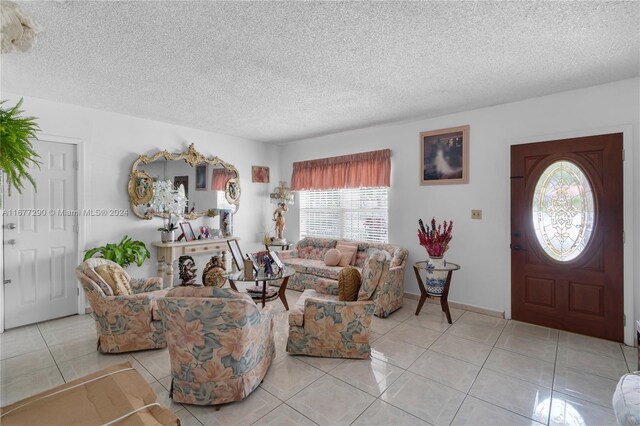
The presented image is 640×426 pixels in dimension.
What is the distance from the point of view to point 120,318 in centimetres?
277

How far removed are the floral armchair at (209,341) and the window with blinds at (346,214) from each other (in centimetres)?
317

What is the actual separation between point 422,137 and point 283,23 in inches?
113

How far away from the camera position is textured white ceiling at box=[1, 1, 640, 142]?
1977 mm

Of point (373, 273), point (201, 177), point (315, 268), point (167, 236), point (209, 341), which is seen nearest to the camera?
point (209, 341)

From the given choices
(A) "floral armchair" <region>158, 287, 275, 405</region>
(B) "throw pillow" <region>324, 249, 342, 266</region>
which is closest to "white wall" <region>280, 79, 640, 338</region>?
(B) "throw pillow" <region>324, 249, 342, 266</region>

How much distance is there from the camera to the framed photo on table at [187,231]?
4.66 m

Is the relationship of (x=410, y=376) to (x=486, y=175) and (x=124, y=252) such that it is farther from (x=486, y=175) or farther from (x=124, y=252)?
(x=124, y=252)

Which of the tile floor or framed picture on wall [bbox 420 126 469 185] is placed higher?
framed picture on wall [bbox 420 126 469 185]

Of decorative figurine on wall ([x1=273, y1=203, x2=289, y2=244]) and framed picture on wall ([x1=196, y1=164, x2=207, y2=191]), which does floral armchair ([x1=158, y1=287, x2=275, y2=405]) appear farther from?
decorative figurine on wall ([x1=273, y1=203, x2=289, y2=244])

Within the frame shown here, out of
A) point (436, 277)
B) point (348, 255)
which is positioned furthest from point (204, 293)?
point (348, 255)

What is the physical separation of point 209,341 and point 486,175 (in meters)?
3.63

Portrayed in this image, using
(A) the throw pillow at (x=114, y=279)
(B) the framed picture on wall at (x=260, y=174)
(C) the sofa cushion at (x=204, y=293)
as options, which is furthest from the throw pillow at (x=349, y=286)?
(B) the framed picture on wall at (x=260, y=174)

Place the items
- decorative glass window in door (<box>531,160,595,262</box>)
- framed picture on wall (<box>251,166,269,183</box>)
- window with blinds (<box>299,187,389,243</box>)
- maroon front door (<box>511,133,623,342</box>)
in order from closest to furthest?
maroon front door (<box>511,133,623,342</box>), decorative glass window in door (<box>531,160,595,262</box>), window with blinds (<box>299,187,389,243</box>), framed picture on wall (<box>251,166,269,183</box>)

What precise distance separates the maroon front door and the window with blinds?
1.83 metres
